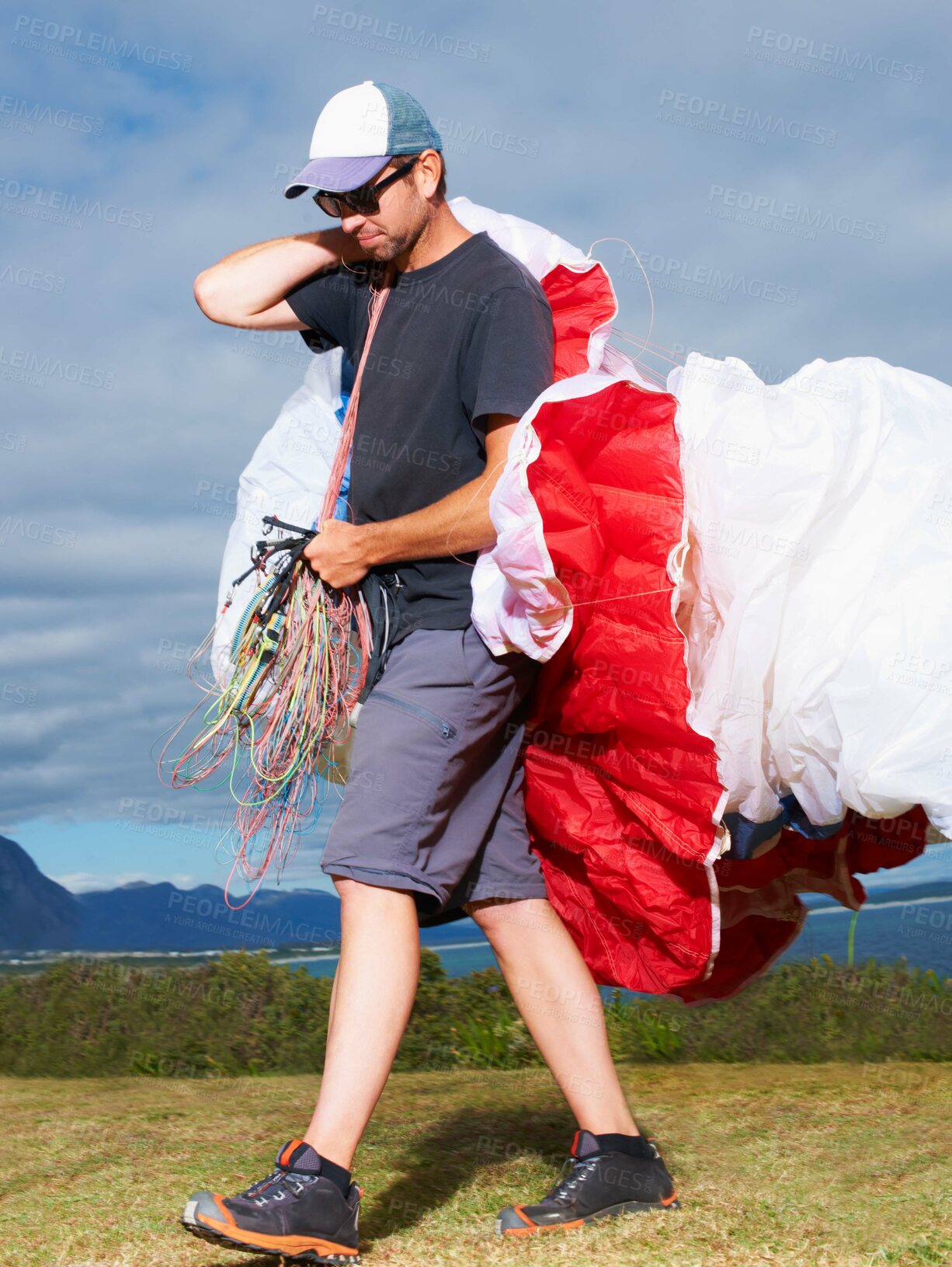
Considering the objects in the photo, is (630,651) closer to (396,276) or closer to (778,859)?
(778,859)

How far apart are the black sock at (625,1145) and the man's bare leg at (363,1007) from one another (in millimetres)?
507

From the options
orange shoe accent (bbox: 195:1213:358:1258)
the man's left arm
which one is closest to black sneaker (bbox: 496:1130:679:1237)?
orange shoe accent (bbox: 195:1213:358:1258)

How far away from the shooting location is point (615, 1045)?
468cm

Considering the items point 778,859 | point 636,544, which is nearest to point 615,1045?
point 778,859

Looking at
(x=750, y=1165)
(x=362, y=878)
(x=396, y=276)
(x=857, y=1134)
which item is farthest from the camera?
(x=857, y=1134)

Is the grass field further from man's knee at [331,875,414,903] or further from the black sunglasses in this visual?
the black sunglasses

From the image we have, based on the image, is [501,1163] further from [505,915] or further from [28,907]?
[28,907]

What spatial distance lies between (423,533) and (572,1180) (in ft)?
3.95

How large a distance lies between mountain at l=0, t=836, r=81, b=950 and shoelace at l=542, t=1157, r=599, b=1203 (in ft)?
15.8

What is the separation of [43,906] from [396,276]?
819cm

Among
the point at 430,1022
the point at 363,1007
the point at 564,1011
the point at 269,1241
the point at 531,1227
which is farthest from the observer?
the point at 430,1022

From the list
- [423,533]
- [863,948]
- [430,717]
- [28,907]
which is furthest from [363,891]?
[28,907]

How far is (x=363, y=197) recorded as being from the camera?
210 centimetres

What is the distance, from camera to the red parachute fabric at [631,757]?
6.50ft
